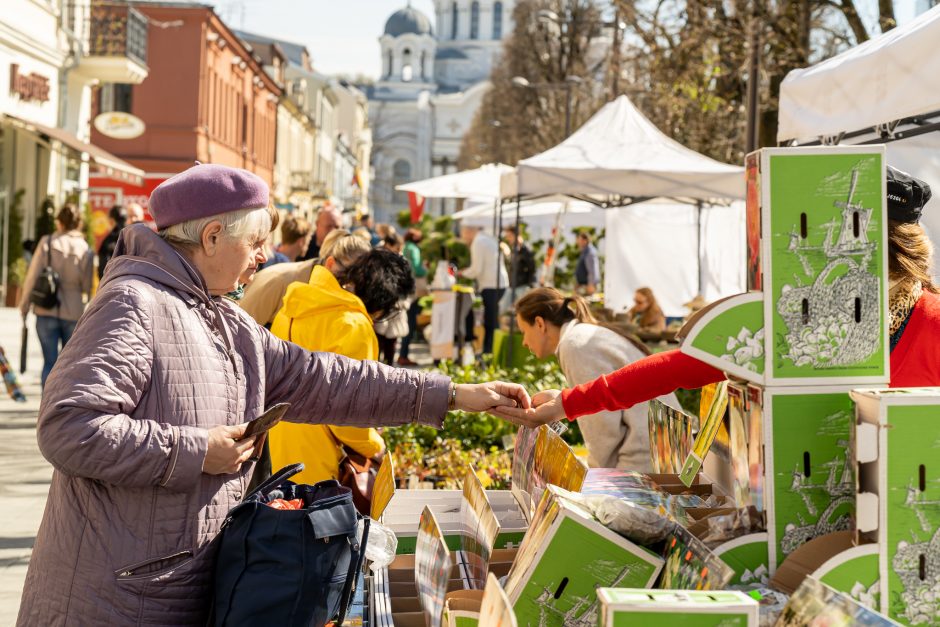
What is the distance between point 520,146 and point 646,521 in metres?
40.3

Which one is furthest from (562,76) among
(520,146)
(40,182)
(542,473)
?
(542,473)

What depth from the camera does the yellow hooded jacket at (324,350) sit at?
4.21m

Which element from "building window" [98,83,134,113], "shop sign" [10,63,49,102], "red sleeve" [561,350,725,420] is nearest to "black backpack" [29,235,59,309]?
"red sleeve" [561,350,725,420]

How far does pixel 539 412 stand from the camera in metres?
3.11

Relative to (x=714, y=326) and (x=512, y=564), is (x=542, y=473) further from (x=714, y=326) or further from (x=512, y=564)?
(x=714, y=326)

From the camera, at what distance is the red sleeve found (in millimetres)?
2721

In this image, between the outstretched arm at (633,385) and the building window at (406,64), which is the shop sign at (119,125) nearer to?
the outstretched arm at (633,385)

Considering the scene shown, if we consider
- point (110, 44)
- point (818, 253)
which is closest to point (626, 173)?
point (818, 253)

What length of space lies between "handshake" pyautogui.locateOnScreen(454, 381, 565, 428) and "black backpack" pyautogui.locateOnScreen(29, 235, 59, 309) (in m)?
7.75

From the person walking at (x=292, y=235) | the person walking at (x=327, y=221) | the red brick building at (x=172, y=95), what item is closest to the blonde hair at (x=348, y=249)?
the person walking at (x=292, y=235)

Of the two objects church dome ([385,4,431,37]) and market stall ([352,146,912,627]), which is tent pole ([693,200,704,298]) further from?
church dome ([385,4,431,37])

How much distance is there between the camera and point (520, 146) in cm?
4197

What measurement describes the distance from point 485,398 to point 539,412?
16 centimetres

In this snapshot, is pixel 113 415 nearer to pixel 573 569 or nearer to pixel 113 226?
pixel 573 569
